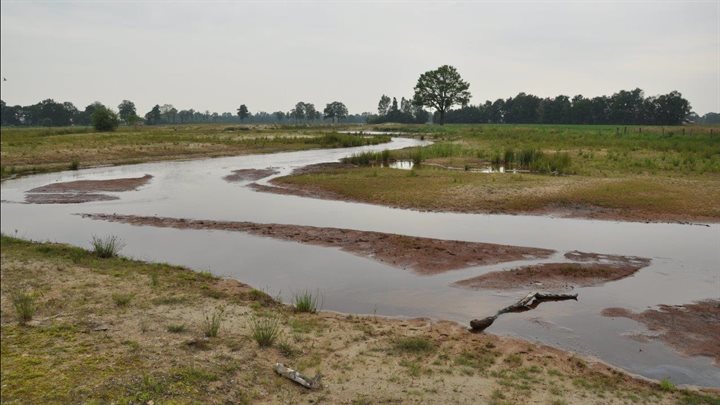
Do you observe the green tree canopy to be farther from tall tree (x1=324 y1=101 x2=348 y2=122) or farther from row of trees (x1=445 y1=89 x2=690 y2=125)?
tall tree (x1=324 y1=101 x2=348 y2=122)

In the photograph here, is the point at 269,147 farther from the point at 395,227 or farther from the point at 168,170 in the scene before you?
the point at 395,227

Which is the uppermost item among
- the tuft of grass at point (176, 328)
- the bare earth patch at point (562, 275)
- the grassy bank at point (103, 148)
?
the grassy bank at point (103, 148)

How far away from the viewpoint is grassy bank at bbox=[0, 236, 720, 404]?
20.2ft

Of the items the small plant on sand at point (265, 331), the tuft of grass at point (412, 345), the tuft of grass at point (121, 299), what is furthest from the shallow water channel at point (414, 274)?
the tuft of grass at point (121, 299)

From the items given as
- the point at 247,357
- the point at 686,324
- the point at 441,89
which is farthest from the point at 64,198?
the point at 441,89

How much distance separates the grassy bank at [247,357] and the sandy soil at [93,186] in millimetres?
17274

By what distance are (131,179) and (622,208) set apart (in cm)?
2706

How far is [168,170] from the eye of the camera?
35250 mm

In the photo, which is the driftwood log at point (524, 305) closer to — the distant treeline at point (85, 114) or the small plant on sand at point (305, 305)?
the small plant on sand at point (305, 305)

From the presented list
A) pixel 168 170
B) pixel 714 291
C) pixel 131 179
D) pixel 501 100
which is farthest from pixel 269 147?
pixel 501 100

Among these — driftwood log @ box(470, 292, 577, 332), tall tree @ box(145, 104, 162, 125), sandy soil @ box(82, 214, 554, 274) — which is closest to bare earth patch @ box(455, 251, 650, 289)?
driftwood log @ box(470, 292, 577, 332)

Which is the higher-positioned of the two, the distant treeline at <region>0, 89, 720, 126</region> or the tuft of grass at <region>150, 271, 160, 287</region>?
the distant treeline at <region>0, 89, 720, 126</region>

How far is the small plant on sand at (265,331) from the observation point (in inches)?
301

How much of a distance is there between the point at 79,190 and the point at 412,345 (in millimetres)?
24035
